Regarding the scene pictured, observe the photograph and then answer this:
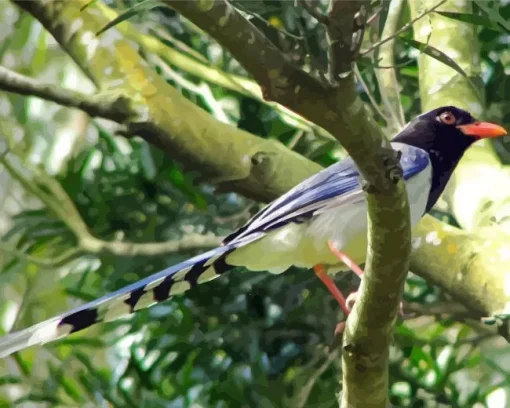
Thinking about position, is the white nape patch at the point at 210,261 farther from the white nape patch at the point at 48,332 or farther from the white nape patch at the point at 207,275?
the white nape patch at the point at 48,332

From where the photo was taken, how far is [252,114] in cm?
129

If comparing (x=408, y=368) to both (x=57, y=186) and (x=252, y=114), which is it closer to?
(x=252, y=114)

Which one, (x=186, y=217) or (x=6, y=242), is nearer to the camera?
(x=186, y=217)

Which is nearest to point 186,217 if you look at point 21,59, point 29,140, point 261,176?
point 261,176

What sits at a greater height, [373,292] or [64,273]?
[373,292]

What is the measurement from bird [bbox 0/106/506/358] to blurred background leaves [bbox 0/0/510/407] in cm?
11

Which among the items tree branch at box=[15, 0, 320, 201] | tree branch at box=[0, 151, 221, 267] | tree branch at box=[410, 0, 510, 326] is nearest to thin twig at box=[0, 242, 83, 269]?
tree branch at box=[0, 151, 221, 267]

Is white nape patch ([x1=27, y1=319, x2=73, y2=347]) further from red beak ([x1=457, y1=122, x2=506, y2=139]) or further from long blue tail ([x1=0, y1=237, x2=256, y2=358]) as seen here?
red beak ([x1=457, y1=122, x2=506, y2=139])

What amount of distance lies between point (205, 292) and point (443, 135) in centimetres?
39

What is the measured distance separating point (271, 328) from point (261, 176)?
0.69 feet

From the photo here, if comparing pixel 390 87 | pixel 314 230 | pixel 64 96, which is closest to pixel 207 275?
pixel 314 230

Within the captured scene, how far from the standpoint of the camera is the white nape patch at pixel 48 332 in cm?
82

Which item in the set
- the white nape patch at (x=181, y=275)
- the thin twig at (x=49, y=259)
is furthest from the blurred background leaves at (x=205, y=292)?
the white nape patch at (x=181, y=275)

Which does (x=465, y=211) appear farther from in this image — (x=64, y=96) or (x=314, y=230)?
(x=64, y=96)
